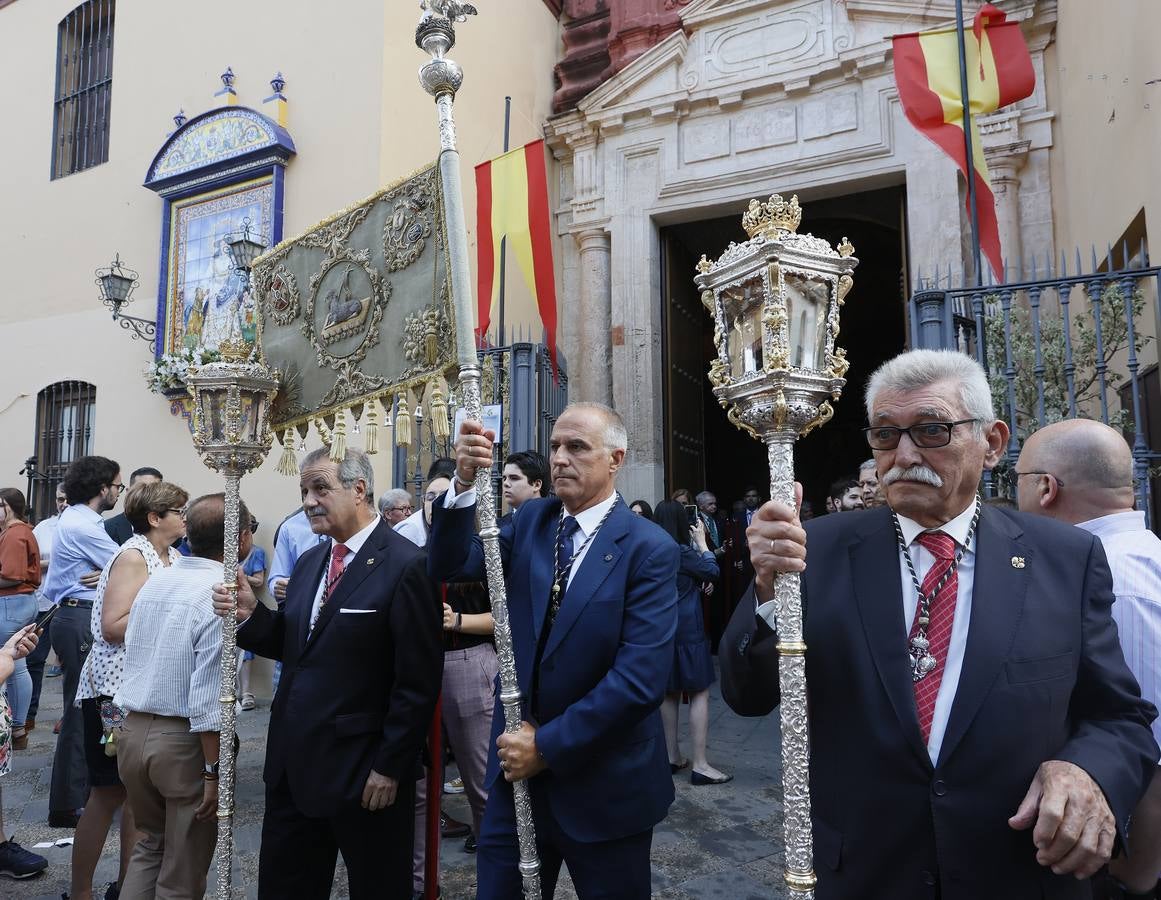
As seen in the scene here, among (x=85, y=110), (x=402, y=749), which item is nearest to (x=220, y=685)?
(x=402, y=749)

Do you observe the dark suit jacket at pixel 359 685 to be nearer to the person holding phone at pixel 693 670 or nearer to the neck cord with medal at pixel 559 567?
the neck cord with medal at pixel 559 567

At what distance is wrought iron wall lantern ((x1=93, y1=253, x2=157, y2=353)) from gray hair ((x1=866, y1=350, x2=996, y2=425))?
8.62 meters

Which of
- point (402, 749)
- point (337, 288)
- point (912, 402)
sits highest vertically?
point (337, 288)

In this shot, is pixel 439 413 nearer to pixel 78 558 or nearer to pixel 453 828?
pixel 453 828

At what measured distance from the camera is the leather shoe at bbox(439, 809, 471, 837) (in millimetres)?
4195

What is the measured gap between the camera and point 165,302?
8570 millimetres

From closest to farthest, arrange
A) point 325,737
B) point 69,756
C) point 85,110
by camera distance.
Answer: point 325,737
point 69,756
point 85,110

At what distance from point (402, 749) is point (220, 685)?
33.2 inches

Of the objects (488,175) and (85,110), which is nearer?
(488,175)

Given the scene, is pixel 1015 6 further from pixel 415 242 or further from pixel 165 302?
pixel 165 302

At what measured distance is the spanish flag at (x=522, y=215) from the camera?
7.46 metres

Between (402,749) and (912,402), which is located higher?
(912,402)

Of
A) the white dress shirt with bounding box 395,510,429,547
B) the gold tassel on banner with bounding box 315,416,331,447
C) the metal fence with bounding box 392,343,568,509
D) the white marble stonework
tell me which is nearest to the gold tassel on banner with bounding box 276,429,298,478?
the gold tassel on banner with bounding box 315,416,331,447

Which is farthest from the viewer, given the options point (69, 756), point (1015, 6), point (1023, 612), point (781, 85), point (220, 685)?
point (781, 85)
